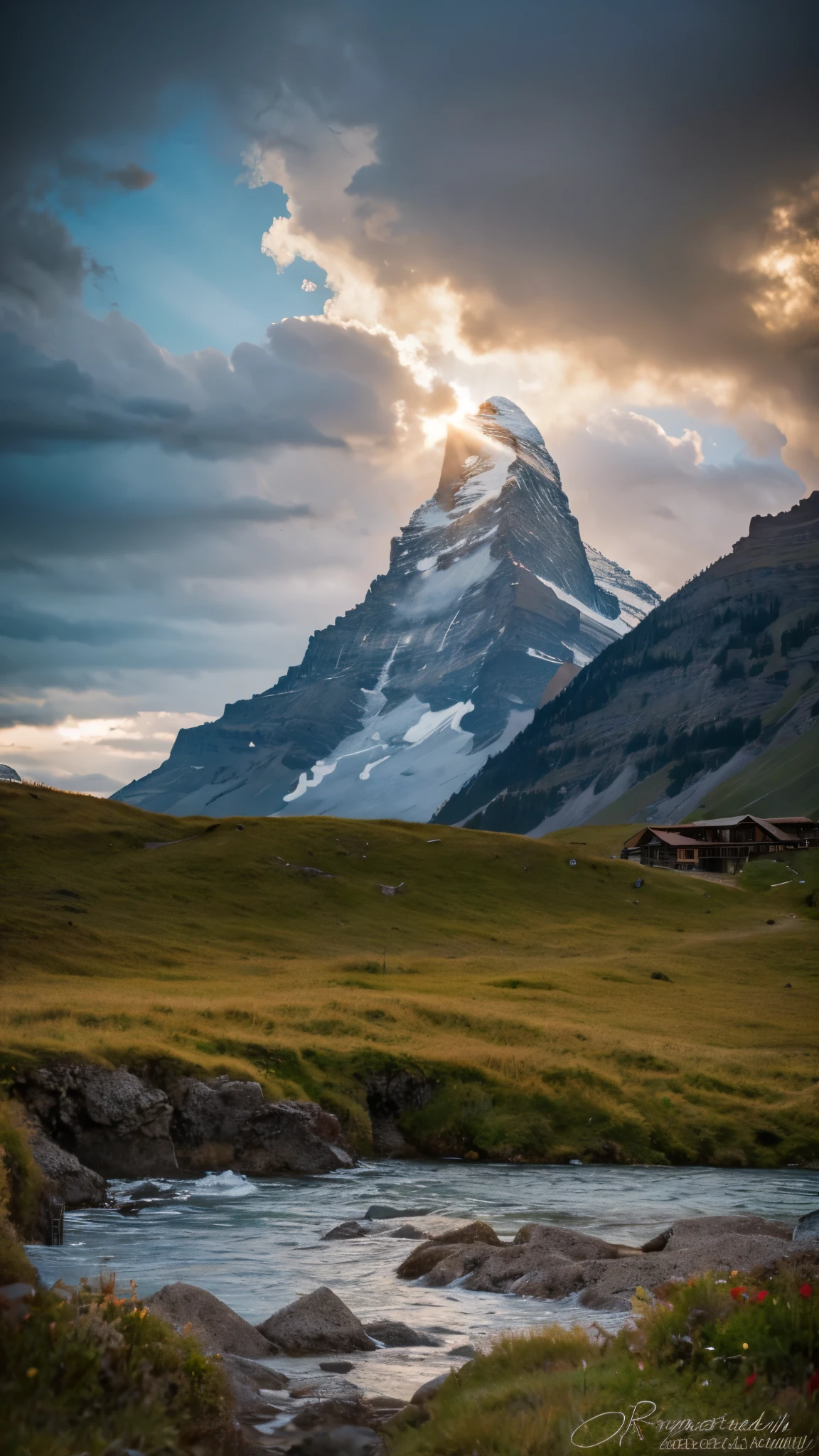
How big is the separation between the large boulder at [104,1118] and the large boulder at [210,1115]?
3.69ft

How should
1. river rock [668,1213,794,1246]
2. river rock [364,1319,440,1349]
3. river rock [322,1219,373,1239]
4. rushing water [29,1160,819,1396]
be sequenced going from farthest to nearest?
1. river rock [322,1219,373,1239]
2. river rock [668,1213,794,1246]
3. rushing water [29,1160,819,1396]
4. river rock [364,1319,440,1349]

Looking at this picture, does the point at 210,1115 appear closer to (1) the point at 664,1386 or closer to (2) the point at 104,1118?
(2) the point at 104,1118

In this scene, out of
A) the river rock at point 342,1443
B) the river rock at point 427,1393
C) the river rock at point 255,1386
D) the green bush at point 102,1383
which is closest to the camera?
the green bush at point 102,1383

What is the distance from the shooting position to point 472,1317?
24.0 metres

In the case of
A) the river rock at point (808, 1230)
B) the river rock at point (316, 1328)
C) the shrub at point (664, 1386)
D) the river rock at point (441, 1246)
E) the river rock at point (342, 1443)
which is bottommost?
the river rock at point (441, 1246)

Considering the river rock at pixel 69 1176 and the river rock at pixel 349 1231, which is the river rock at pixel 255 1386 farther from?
the river rock at pixel 69 1176

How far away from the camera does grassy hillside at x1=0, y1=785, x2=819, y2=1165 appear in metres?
51.8

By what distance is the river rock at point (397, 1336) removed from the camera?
22078 mm

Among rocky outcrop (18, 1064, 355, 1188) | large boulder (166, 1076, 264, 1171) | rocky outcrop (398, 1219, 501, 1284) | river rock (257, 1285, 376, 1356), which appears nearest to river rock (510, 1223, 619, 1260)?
rocky outcrop (398, 1219, 501, 1284)

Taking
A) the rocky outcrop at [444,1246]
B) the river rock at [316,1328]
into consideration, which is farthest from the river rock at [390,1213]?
the river rock at [316,1328]

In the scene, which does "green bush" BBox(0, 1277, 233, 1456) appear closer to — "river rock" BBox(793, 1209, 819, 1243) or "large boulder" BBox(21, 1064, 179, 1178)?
"river rock" BBox(793, 1209, 819, 1243)

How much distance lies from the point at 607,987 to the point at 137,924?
39399mm

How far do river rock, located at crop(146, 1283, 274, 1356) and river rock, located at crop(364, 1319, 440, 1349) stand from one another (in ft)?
7.51

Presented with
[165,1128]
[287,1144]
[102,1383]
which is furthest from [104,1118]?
[102,1383]
